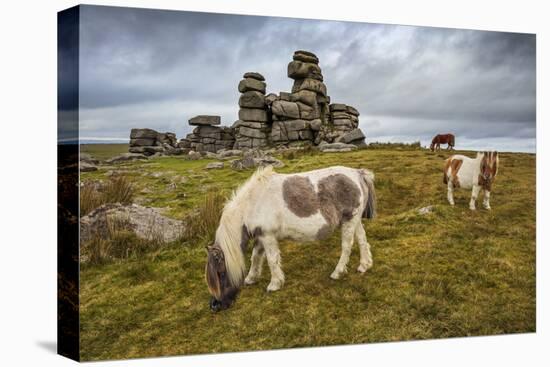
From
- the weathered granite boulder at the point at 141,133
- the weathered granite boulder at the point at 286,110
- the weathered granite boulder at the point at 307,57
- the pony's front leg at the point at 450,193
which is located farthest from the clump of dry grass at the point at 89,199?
the pony's front leg at the point at 450,193

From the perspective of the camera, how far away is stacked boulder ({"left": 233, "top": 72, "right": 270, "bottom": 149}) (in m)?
6.89

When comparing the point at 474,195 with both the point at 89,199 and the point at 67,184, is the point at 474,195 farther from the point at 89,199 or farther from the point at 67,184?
the point at 67,184

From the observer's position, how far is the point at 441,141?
784 centimetres

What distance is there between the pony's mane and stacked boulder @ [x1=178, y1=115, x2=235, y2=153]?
701 millimetres

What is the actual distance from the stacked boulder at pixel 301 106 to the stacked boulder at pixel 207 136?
714 mm

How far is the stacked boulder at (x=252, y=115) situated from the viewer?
689cm

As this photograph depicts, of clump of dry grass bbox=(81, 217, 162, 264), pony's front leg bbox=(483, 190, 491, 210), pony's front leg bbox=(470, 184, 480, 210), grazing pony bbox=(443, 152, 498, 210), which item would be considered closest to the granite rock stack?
clump of dry grass bbox=(81, 217, 162, 264)

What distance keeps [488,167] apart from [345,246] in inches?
100

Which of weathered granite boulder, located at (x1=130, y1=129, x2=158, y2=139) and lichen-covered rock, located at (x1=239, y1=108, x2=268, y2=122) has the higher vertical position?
lichen-covered rock, located at (x1=239, y1=108, x2=268, y2=122)

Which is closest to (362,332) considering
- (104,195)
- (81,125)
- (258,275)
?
(258,275)

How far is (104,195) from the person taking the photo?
20.2 ft

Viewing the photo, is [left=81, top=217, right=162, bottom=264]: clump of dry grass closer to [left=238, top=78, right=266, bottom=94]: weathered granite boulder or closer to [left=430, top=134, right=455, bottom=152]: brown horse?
[left=238, top=78, right=266, bottom=94]: weathered granite boulder

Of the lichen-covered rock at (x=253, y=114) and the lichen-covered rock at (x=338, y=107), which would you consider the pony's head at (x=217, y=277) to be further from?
the lichen-covered rock at (x=338, y=107)

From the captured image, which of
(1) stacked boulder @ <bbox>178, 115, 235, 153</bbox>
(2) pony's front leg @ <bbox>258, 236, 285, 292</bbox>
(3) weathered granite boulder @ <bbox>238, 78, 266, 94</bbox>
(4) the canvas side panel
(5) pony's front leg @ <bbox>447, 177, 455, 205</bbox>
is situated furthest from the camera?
(5) pony's front leg @ <bbox>447, 177, 455, 205</bbox>
